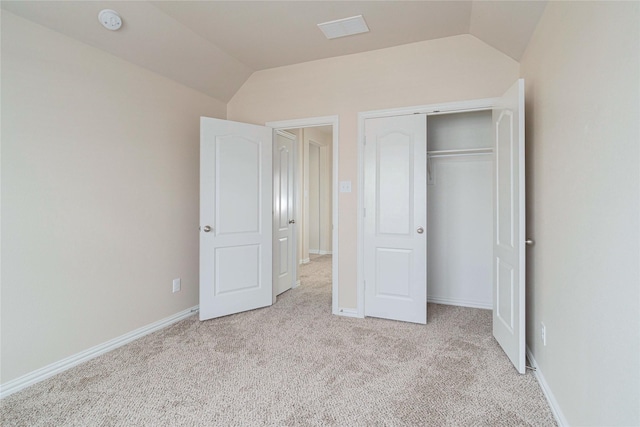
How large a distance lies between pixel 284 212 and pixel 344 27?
7.17 ft

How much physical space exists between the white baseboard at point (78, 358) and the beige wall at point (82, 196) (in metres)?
0.04

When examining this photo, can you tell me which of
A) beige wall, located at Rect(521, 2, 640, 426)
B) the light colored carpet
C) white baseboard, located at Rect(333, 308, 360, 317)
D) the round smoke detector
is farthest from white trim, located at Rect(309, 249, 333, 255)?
the round smoke detector

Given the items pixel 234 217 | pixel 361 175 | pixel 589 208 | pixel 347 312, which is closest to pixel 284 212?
pixel 234 217

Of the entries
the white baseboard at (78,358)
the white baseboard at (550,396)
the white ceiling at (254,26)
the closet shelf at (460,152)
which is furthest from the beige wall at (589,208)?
the white baseboard at (78,358)

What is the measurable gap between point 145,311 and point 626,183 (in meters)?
3.20

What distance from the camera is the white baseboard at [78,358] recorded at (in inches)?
75.9

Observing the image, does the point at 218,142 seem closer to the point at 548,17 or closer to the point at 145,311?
the point at 145,311

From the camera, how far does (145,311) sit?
2768 mm

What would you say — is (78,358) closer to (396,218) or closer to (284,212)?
(284,212)

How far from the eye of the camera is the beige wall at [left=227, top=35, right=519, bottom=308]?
273 centimetres

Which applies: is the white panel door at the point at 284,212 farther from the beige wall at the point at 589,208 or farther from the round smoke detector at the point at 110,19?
the beige wall at the point at 589,208

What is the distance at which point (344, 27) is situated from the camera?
2.63 meters

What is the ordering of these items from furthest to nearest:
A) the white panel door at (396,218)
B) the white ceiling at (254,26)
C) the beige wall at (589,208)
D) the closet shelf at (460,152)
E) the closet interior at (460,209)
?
the closet interior at (460,209), the closet shelf at (460,152), the white panel door at (396,218), the white ceiling at (254,26), the beige wall at (589,208)

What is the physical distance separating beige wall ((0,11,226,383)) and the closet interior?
8.77 ft
